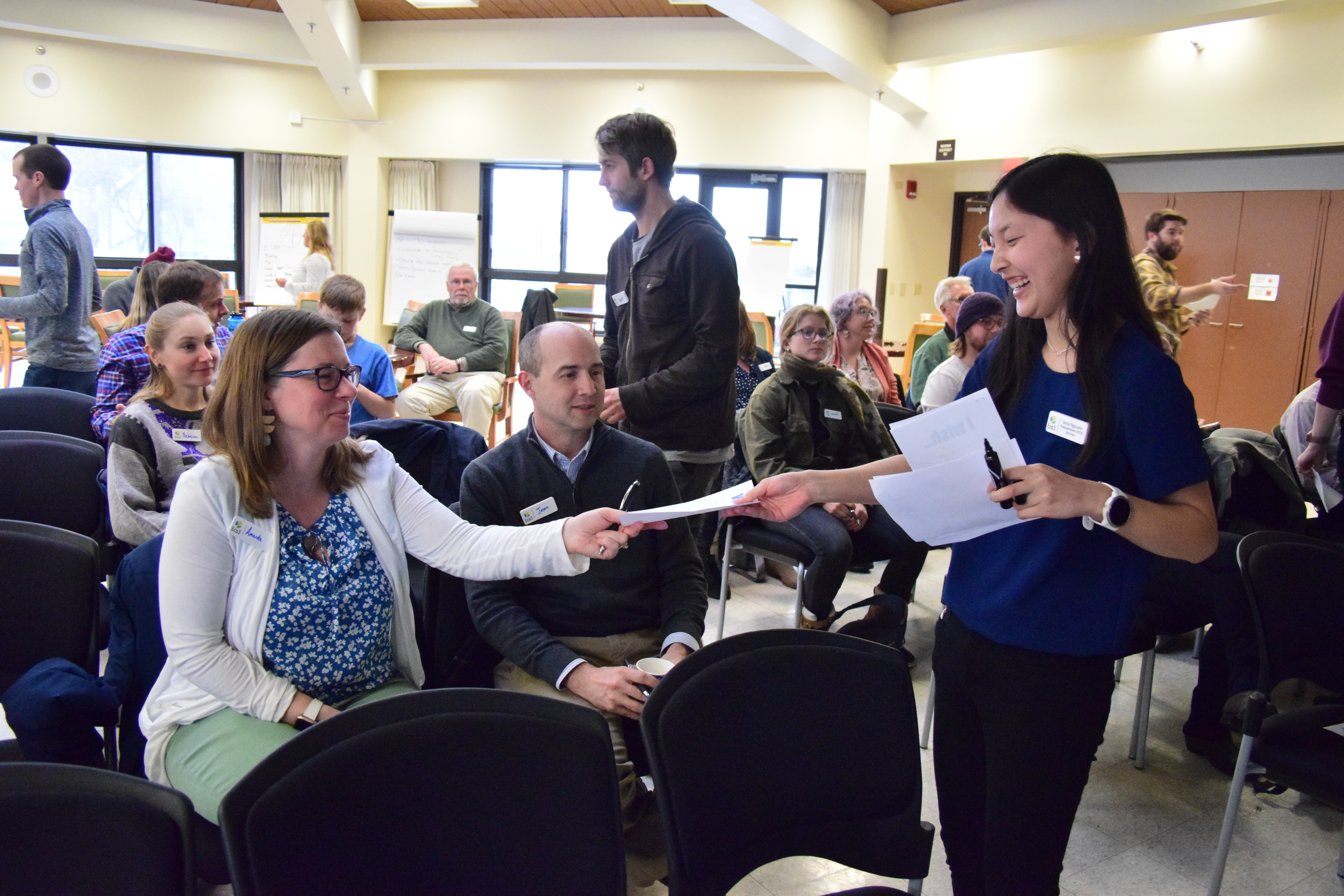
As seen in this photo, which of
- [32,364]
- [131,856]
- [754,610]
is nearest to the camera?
[131,856]

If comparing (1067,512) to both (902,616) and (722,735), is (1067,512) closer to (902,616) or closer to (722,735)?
(722,735)

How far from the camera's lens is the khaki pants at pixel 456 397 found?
6090 mm

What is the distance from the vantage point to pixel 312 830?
3.53ft

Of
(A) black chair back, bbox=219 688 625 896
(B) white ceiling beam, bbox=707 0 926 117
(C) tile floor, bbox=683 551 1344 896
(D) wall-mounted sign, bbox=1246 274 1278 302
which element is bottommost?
(C) tile floor, bbox=683 551 1344 896

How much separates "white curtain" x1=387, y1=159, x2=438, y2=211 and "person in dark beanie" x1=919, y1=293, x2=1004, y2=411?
334 inches

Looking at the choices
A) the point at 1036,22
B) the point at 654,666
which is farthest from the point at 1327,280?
the point at 654,666

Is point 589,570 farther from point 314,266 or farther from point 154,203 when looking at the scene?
point 154,203

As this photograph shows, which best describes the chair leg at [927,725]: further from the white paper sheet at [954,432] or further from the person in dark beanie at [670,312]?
the white paper sheet at [954,432]

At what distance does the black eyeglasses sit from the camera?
1738 millimetres

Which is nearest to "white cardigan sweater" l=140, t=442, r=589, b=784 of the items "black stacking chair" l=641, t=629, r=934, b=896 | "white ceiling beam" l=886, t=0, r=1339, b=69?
"black stacking chair" l=641, t=629, r=934, b=896

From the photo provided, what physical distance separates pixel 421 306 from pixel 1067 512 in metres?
6.32

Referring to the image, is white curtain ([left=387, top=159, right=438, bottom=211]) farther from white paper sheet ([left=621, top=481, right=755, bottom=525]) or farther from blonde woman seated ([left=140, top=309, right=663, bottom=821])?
white paper sheet ([left=621, top=481, right=755, bottom=525])

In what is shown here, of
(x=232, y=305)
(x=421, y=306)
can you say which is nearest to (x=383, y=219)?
(x=232, y=305)

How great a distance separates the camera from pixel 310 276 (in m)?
7.88
